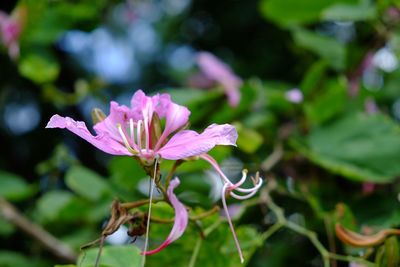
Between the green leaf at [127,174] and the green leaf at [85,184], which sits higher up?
A: the green leaf at [127,174]

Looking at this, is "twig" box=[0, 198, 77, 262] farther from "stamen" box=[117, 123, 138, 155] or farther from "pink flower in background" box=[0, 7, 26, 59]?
"stamen" box=[117, 123, 138, 155]

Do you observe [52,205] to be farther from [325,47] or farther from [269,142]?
[325,47]

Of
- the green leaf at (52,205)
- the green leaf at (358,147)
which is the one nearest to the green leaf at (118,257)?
the green leaf at (358,147)

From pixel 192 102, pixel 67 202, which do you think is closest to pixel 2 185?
pixel 67 202

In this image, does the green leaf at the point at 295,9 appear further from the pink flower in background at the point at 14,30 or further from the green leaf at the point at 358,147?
the pink flower in background at the point at 14,30

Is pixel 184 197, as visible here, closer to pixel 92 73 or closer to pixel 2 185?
pixel 2 185

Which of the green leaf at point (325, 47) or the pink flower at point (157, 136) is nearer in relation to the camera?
the pink flower at point (157, 136)
